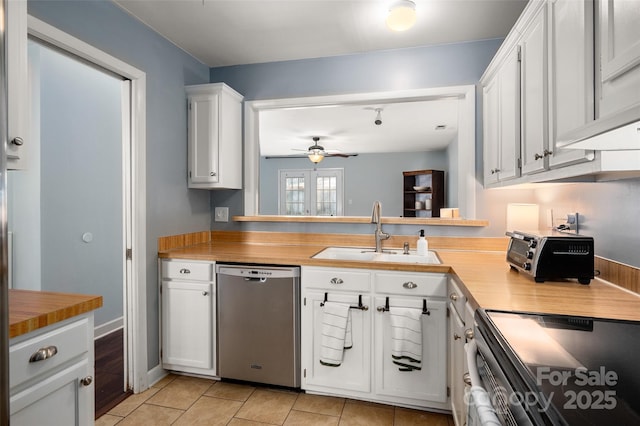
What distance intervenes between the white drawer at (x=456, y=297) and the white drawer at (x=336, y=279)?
0.47 meters

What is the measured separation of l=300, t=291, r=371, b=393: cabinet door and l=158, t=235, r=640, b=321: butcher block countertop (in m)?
0.24

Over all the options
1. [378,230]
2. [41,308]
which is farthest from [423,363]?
[41,308]

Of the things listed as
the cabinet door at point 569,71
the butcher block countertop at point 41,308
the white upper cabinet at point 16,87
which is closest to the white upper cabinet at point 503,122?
the cabinet door at point 569,71

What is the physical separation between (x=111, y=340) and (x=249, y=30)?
9.48 feet

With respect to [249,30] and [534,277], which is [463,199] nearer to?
[534,277]

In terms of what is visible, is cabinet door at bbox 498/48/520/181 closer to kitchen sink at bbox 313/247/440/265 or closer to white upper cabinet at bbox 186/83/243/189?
kitchen sink at bbox 313/247/440/265

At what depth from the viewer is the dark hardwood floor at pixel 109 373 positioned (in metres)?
2.09

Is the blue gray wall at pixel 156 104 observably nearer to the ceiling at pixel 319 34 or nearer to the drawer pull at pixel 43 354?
the ceiling at pixel 319 34

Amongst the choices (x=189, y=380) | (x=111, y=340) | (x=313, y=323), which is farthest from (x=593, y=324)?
(x=111, y=340)

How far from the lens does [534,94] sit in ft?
5.04

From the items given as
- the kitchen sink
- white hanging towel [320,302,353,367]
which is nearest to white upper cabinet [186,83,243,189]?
the kitchen sink

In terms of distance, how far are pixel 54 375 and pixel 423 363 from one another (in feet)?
5.73

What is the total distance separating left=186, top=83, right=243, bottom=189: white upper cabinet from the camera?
261cm

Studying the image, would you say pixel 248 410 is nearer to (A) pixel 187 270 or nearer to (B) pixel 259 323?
(B) pixel 259 323
